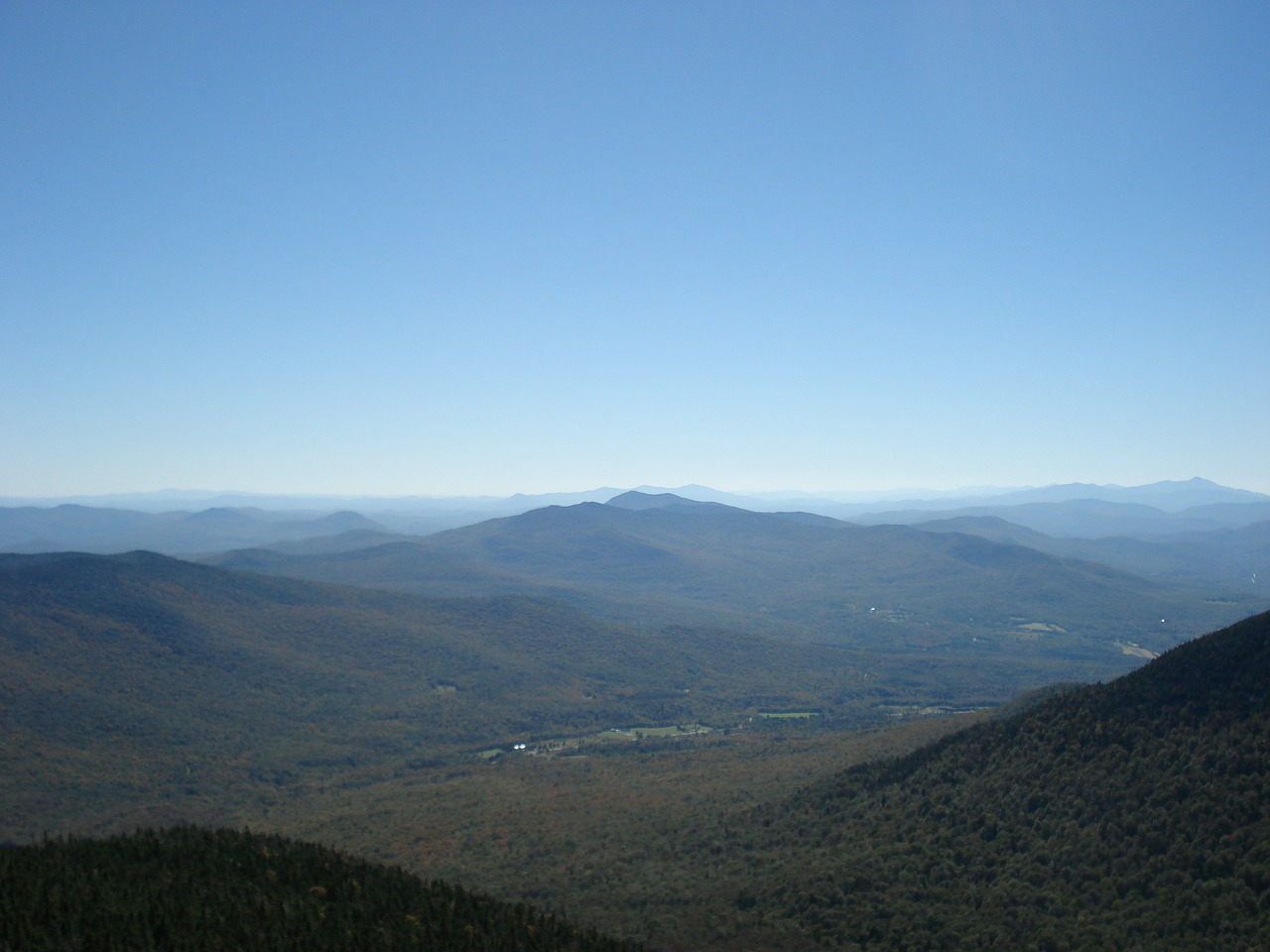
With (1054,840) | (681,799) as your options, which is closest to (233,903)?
(1054,840)

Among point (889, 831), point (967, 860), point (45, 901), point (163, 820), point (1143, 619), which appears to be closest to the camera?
point (45, 901)

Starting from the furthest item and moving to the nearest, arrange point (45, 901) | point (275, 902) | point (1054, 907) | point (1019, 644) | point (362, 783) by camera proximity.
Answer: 1. point (1019, 644)
2. point (362, 783)
3. point (1054, 907)
4. point (275, 902)
5. point (45, 901)

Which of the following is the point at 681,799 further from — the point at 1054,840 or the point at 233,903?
the point at 233,903

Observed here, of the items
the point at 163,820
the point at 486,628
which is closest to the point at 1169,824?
the point at 163,820

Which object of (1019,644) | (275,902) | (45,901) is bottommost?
(1019,644)

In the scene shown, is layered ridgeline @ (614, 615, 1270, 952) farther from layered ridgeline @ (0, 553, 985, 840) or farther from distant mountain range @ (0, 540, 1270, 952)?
layered ridgeline @ (0, 553, 985, 840)

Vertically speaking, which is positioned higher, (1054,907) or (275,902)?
(275,902)

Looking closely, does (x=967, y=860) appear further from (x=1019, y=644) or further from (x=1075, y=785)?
(x=1019, y=644)
